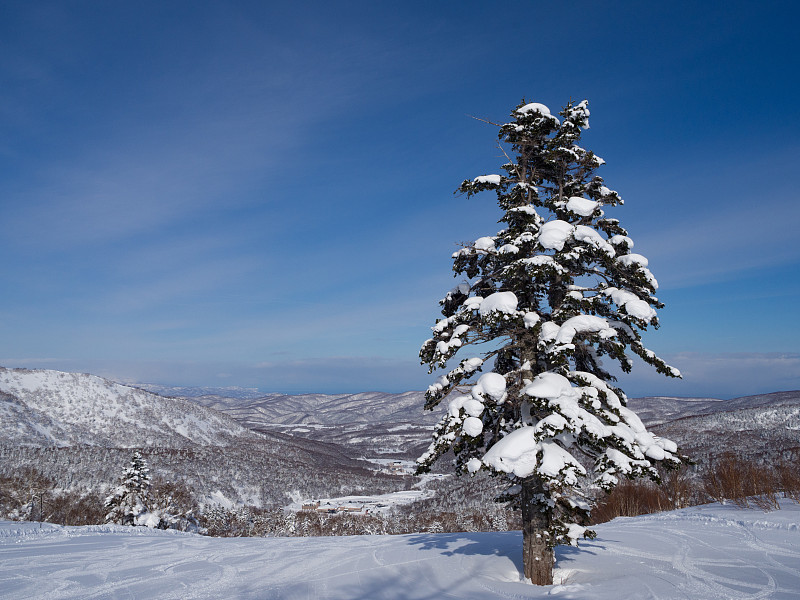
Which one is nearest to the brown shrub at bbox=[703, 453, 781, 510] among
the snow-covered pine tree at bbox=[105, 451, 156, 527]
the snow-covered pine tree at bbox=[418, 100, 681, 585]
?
the snow-covered pine tree at bbox=[418, 100, 681, 585]

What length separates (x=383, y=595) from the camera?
8812mm

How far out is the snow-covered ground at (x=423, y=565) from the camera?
8812 mm

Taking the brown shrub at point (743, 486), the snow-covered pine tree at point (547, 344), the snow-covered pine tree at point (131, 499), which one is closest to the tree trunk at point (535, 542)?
the snow-covered pine tree at point (547, 344)

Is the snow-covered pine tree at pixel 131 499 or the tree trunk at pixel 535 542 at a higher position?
the tree trunk at pixel 535 542

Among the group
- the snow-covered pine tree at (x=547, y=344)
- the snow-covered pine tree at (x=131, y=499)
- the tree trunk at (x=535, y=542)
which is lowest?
the snow-covered pine tree at (x=131, y=499)

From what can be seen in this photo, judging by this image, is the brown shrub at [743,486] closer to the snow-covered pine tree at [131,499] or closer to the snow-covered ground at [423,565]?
the snow-covered ground at [423,565]

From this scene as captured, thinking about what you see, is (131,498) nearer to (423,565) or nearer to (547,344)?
(423,565)

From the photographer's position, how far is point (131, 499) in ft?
128

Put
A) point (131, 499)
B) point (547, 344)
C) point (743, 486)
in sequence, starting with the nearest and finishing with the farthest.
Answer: point (547, 344)
point (743, 486)
point (131, 499)

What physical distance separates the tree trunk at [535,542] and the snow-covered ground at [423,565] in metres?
0.52

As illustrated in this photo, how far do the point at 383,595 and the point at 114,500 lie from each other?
40.8 meters

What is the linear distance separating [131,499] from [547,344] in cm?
4279

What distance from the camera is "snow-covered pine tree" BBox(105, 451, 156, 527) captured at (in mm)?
38094

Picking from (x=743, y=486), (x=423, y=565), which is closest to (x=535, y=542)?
(x=423, y=565)
